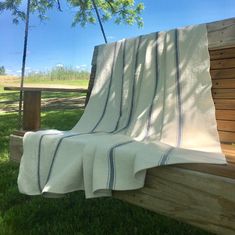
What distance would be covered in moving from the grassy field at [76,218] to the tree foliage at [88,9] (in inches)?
202

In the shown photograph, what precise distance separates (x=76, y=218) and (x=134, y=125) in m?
0.64

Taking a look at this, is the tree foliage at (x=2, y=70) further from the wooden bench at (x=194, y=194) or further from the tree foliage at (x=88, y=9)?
the wooden bench at (x=194, y=194)

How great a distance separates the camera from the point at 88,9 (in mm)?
8984

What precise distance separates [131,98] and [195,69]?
1.44 feet

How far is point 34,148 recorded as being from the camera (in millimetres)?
1938

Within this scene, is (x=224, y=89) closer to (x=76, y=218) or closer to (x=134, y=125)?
(x=134, y=125)

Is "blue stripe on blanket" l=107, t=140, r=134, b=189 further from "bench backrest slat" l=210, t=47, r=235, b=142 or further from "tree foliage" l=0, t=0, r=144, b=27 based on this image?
"tree foliage" l=0, t=0, r=144, b=27

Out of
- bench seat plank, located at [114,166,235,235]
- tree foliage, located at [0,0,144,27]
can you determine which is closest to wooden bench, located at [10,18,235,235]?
bench seat plank, located at [114,166,235,235]

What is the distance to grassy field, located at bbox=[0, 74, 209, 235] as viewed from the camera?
6.68ft

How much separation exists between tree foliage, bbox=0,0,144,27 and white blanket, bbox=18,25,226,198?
4961 millimetres

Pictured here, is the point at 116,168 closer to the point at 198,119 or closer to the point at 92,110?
the point at 198,119

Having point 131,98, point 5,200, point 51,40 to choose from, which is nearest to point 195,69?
point 131,98

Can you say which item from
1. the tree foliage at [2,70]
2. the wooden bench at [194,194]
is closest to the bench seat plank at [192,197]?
the wooden bench at [194,194]

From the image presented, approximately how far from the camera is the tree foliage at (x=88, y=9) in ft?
26.0
